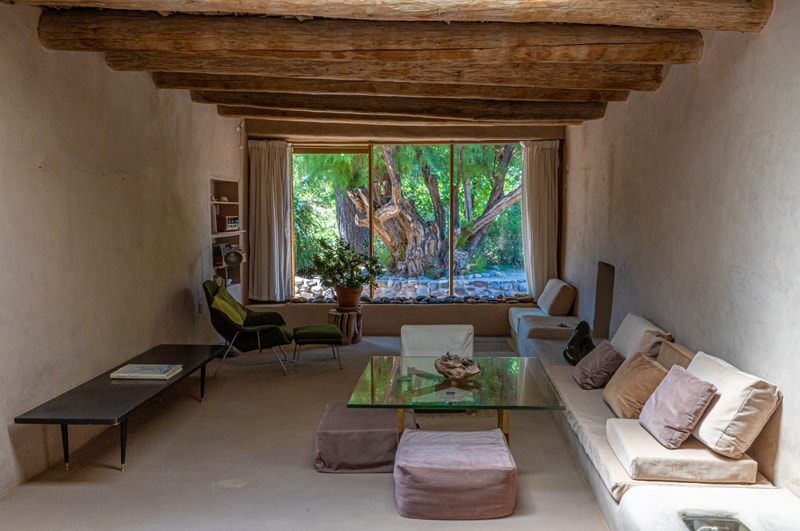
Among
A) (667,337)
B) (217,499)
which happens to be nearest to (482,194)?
(667,337)

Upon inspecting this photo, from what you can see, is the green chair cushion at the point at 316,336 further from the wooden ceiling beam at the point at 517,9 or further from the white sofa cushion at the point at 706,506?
the white sofa cushion at the point at 706,506

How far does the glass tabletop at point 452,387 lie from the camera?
4383 millimetres

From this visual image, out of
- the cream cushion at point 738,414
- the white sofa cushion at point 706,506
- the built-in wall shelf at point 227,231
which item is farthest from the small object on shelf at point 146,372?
the cream cushion at point 738,414

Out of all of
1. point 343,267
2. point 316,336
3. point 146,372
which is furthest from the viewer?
point 343,267

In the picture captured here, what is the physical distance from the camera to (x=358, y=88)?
245 inches

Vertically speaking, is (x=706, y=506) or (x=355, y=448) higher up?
(x=706, y=506)

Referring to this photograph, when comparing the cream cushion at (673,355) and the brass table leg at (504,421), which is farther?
the brass table leg at (504,421)

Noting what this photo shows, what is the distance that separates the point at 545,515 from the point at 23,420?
3.03 m

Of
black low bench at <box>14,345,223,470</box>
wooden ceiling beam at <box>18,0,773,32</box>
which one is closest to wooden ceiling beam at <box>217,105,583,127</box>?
black low bench at <box>14,345,223,470</box>

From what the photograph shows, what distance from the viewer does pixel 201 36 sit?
4594mm

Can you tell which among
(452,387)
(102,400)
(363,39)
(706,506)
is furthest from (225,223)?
(706,506)

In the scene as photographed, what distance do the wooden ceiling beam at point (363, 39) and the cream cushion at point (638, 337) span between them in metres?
1.87

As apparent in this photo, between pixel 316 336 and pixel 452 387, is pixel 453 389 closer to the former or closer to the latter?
pixel 452 387

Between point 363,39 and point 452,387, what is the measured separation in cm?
226
